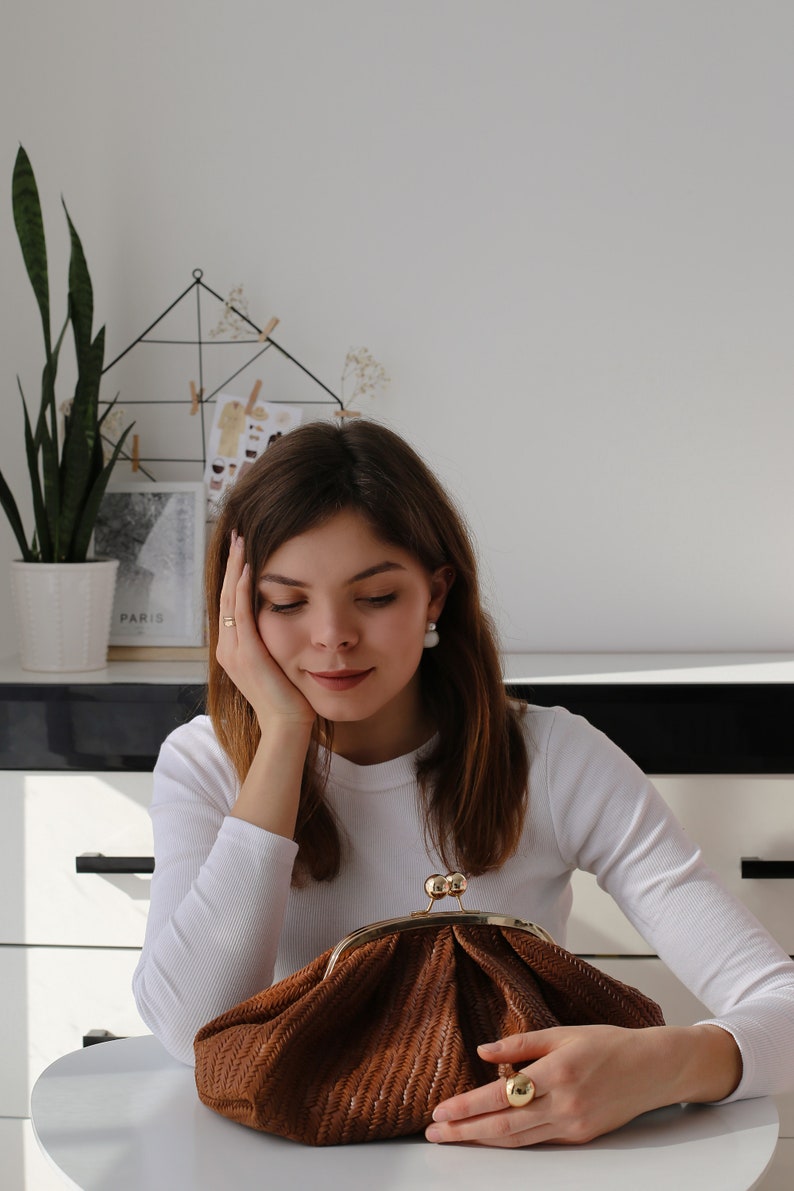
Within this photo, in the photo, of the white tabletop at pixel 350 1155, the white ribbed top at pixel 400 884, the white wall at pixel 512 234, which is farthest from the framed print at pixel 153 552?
the white tabletop at pixel 350 1155

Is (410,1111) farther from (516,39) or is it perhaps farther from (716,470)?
(516,39)

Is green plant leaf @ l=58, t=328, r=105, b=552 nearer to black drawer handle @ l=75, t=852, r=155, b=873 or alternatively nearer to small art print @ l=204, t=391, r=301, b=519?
small art print @ l=204, t=391, r=301, b=519

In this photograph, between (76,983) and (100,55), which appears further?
(100,55)

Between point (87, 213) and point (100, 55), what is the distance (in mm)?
253

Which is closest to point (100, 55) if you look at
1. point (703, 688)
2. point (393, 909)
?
Answer: point (703, 688)

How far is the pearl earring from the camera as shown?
1.16m

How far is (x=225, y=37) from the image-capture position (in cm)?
192

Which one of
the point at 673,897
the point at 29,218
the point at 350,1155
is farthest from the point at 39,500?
the point at 350,1155

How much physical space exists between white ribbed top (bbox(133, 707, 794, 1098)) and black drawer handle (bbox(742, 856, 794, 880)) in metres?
0.45

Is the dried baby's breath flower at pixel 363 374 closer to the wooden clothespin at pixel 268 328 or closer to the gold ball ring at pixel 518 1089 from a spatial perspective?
the wooden clothespin at pixel 268 328

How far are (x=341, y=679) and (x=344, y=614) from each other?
0.21 feet

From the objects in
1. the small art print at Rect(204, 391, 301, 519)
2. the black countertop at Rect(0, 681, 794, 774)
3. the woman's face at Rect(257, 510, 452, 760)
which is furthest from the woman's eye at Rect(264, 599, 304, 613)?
the small art print at Rect(204, 391, 301, 519)

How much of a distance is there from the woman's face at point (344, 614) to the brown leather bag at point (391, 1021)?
1.00 feet

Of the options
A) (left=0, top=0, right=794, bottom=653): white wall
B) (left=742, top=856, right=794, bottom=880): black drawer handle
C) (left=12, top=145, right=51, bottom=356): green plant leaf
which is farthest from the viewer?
(left=0, top=0, right=794, bottom=653): white wall
